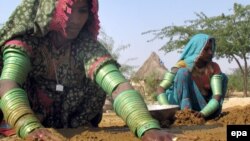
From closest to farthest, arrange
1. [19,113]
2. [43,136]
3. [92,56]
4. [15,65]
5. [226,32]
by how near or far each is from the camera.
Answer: [43,136] < [19,113] < [15,65] < [92,56] < [226,32]

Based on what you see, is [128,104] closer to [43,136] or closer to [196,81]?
[43,136]

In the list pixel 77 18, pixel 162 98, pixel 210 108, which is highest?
pixel 77 18

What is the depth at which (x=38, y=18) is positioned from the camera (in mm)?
3658

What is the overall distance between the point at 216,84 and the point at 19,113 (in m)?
3.69

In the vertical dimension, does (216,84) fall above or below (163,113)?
below

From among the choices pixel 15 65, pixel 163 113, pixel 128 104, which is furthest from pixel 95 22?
pixel 163 113

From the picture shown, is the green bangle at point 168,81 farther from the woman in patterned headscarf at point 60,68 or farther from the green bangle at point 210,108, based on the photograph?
the woman in patterned headscarf at point 60,68

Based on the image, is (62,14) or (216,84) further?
(216,84)

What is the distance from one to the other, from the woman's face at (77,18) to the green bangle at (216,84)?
2.84m

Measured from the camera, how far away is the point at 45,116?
152 inches

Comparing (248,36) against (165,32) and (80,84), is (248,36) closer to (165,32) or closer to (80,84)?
(165,32)

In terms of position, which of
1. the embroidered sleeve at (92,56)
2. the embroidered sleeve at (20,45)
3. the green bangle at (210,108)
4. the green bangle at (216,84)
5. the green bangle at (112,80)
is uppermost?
the embroidered sleeve at (20,45)

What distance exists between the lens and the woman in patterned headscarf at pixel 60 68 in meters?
3.26

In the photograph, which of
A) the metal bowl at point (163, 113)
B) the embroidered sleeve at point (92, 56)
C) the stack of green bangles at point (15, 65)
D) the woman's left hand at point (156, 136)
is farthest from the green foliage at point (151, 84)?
the woman's left hand at point (156, 136)
